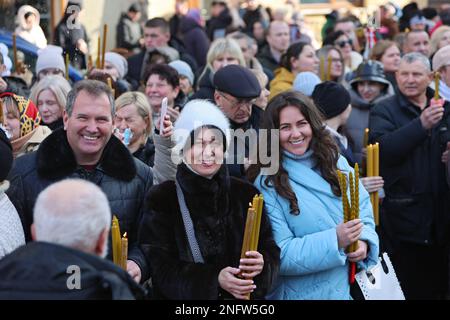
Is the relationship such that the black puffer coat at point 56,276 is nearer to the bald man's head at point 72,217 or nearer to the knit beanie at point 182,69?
the bald man's head at point 72,217

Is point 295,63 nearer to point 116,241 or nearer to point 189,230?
point 189,230

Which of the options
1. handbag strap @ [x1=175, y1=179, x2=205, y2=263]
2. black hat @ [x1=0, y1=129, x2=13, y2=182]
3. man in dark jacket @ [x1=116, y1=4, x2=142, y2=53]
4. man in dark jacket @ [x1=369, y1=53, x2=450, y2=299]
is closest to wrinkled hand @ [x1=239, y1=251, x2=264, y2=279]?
handbag strap @ [x1=175, y1=179, x2=205, y2=263]

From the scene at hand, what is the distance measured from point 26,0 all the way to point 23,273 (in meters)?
9.22

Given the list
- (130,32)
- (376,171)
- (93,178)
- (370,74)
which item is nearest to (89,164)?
(93,178)

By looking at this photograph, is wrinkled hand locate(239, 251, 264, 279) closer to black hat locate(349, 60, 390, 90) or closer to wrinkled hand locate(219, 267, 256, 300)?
wrinkled hand locate(219, 267, 256, 300)

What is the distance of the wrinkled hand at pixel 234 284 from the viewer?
4.11 meters

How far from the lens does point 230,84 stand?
229 inches

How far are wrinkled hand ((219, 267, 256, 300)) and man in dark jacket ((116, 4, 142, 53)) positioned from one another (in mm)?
9345

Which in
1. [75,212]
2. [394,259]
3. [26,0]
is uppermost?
[26,0]

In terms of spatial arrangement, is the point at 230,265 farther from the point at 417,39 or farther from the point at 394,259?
the point at 417,39

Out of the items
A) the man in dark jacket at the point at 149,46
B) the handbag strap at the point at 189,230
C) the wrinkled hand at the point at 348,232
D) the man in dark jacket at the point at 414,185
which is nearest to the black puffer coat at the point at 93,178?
the handbag strap at the point at 189,230
